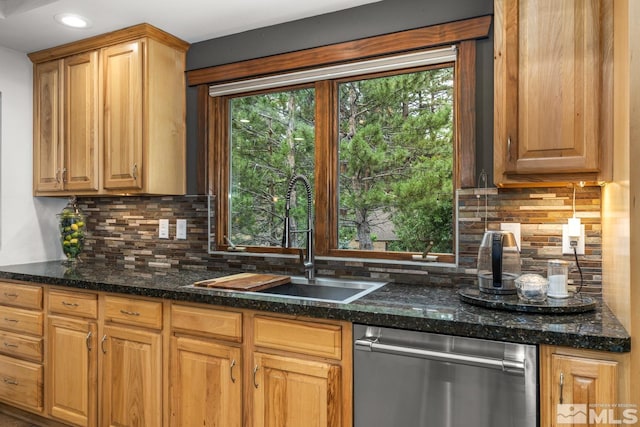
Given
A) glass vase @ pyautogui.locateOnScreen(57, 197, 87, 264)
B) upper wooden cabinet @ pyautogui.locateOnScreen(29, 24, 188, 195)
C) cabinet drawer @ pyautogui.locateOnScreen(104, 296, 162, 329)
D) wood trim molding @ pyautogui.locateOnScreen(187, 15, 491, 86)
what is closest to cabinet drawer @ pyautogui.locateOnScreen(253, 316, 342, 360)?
cabinet drawer @ pyautogui.locateOnScreen(104, 296, 162, 329)

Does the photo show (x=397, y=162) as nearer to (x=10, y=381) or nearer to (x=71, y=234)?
(x=71, y=234)

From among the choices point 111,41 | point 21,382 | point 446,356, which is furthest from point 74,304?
point 446,356

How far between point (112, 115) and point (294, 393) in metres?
2.05

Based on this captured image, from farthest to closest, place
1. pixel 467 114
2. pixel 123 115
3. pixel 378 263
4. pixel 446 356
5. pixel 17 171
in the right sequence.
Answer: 1. pixel 17 171
2. pixel 123 115
3. pixel 378 263
4. pixel 467 114
5. pixel 446 356

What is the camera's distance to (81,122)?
282 cm

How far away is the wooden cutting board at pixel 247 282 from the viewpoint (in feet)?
6.82

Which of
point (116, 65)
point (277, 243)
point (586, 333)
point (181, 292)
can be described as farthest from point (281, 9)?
point (586, 333)

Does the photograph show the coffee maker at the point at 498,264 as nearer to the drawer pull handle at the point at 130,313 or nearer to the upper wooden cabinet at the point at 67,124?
the drawer pull handle at the point at 130,313

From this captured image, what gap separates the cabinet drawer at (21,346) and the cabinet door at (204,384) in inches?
41.0

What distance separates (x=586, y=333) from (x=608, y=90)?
0.86 m

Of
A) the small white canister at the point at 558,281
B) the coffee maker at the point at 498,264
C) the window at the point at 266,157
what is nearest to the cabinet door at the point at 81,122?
the window at the point at 266,157

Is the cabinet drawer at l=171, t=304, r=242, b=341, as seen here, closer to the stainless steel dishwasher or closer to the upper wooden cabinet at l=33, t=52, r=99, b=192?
the stainless steel dishwasher

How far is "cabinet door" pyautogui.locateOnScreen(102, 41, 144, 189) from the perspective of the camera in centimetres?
259

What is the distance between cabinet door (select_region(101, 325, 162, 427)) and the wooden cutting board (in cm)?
36
